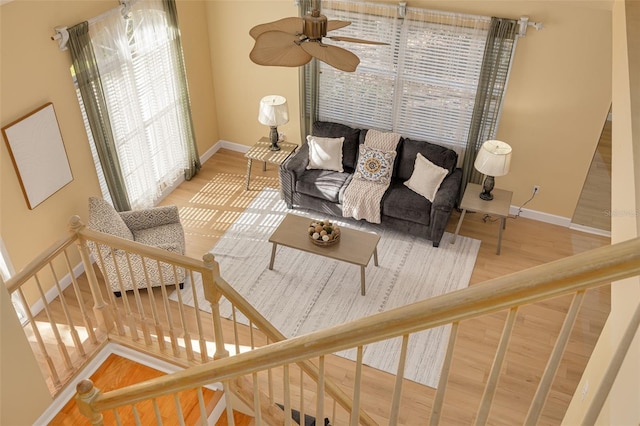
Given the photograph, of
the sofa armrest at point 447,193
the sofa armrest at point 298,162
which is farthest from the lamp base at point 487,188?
the sofa armrest at point 298,162

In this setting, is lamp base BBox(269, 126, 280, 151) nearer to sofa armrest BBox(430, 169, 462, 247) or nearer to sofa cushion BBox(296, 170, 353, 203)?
sofa cushion BBox(296, 170, 353, 203)

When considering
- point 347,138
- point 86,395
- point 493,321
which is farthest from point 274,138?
point 86,395

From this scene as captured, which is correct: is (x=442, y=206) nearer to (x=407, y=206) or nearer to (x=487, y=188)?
(x=407, y=206)

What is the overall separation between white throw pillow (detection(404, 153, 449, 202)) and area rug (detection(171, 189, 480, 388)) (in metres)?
0.57

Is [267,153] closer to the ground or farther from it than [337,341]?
closer to the ground

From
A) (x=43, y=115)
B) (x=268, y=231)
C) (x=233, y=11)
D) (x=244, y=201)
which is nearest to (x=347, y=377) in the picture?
(x=268, y=231)

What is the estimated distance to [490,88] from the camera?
6.30 m

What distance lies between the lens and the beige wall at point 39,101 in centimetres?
470

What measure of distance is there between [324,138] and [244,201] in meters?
1.27

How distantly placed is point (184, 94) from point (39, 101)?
2190 millimetres

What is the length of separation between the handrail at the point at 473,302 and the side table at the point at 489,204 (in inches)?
196

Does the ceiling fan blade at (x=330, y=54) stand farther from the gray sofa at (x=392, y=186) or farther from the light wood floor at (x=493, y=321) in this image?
the gray sofa at (x=392, y=186)

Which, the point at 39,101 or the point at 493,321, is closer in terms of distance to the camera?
the point at 39,101

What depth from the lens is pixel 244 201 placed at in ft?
23.7
